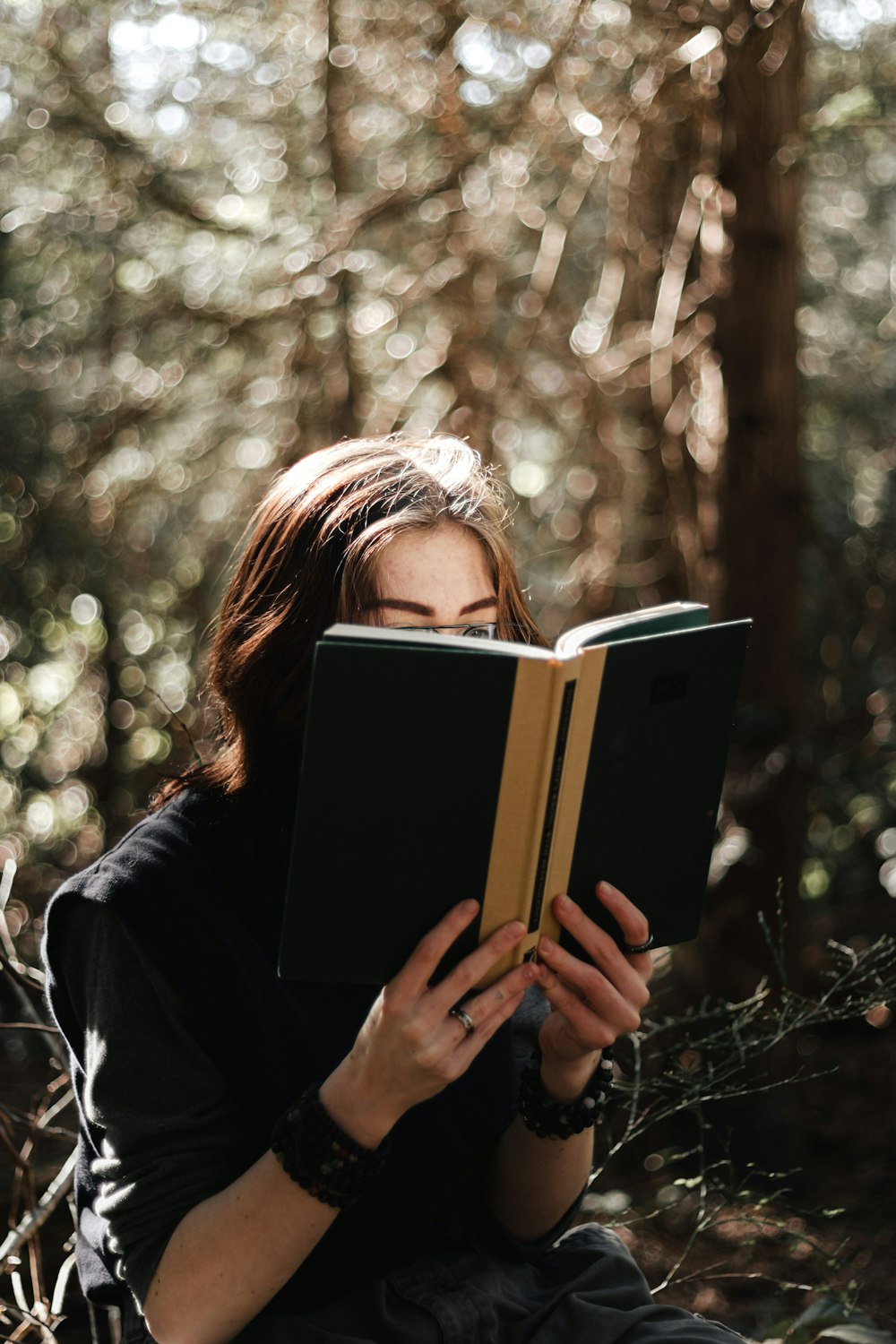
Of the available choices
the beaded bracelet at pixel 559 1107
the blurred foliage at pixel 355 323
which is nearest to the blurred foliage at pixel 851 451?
the blurred foliage at pixel 355 323

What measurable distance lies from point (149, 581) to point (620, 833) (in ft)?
12.4

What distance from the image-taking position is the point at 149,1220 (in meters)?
1.30

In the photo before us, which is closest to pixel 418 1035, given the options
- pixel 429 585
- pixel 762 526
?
pixel 429 585

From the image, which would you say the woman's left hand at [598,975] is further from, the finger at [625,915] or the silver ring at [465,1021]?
the silver ring at [465,1021]

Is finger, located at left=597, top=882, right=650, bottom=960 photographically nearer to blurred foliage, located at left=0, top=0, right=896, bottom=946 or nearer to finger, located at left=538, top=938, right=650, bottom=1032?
finger, located at left=538, top=938, right=650, bottom=1032

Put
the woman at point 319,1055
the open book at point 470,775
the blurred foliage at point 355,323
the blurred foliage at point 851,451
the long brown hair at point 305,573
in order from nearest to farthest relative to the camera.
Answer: the open book at point 470,775 < the woman at point 319,1055 < the long brown hair at point 305,573 < the blurred foliage at point 355,323 < the blurred foliage at point 851,451

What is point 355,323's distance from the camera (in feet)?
13.9

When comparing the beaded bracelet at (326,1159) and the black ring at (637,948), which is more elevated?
the black ring at (637,948)

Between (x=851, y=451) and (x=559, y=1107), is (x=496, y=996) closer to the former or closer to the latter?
(x=559, y=1107)

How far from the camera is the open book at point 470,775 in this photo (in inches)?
44.3

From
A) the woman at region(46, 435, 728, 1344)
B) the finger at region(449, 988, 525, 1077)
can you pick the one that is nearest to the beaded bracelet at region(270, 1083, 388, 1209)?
the woman at region(46, 435, 728, 1344)

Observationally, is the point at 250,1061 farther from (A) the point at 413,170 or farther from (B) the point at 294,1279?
(A) the point at 413,170

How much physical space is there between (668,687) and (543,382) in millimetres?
4099

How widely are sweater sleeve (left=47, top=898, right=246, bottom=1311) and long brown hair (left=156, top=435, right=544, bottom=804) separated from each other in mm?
268
